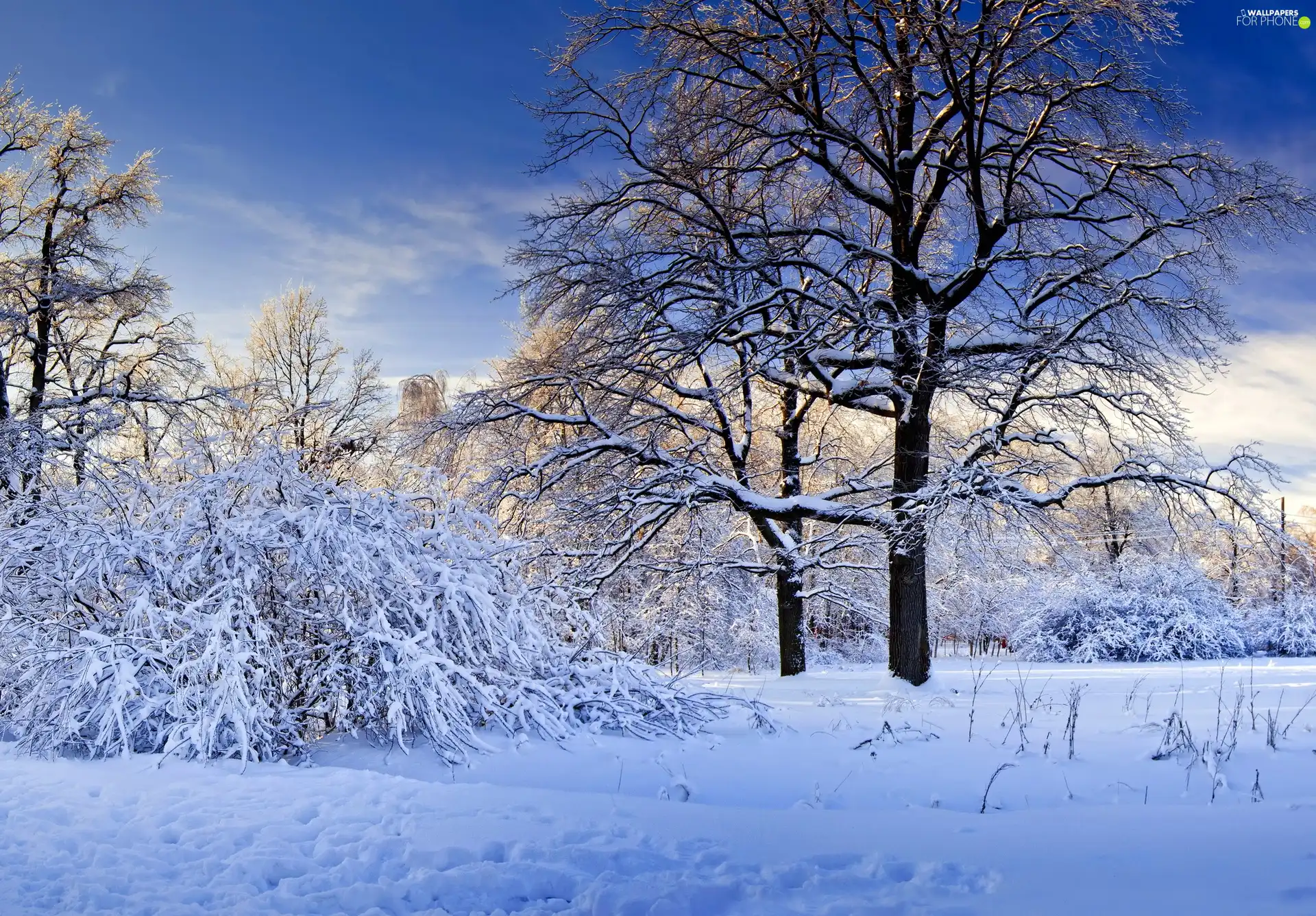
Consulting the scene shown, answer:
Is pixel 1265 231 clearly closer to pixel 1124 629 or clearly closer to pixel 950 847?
pixel 950 847

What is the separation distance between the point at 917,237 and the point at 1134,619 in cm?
1277

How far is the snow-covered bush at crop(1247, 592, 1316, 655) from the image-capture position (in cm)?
1864

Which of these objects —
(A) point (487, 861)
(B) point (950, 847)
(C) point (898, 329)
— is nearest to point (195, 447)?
(A) point (487, 861)

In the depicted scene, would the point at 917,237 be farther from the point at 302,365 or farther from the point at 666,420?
the point at 302,365

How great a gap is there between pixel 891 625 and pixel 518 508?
5250mm

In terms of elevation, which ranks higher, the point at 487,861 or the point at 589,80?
the point at 589,80

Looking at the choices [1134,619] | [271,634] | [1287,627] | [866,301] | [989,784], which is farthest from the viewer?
[1134,619]

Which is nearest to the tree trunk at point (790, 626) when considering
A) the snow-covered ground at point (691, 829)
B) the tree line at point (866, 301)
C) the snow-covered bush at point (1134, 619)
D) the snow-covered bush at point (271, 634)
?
the tree line at point (866, 301)

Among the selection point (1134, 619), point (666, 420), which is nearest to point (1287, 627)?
point (1134, 619)

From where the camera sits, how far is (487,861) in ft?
11.0

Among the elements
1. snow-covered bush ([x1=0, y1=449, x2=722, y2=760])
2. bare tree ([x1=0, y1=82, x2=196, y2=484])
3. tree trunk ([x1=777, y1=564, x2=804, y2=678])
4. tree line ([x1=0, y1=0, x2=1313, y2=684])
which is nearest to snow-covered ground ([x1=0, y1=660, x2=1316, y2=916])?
snow-covered bush ([x1=0, y1=449, x2=722, y2=760])

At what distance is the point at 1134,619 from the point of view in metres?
19.0

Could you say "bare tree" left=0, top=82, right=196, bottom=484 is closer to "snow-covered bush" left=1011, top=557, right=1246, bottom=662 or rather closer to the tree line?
the tree line

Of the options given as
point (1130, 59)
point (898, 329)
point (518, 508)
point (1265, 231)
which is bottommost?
point (518, 508)
